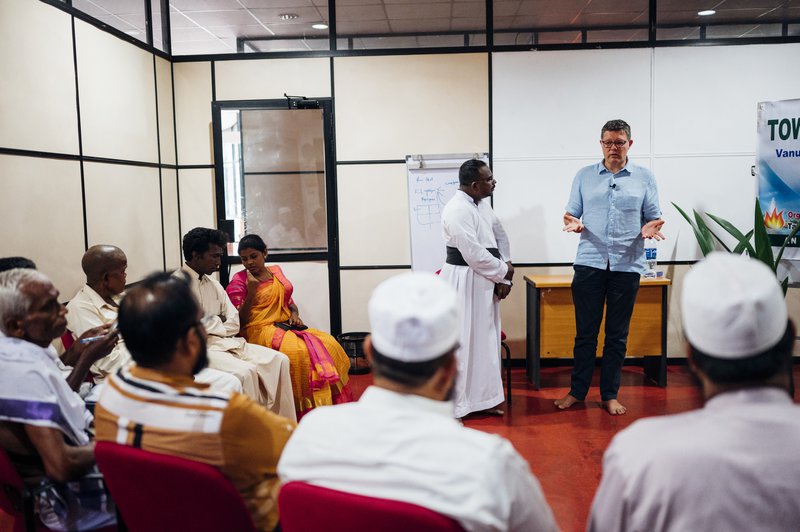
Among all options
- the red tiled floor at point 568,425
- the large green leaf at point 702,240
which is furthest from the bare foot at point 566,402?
the large green leaf at point 702,240

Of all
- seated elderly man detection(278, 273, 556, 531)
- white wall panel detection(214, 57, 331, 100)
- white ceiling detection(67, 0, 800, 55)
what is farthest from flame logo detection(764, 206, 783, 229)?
seated elderly man detection(278, 273, 556, 531)

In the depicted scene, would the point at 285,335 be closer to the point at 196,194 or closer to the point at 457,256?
the point at 457,256

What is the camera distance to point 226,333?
360cm

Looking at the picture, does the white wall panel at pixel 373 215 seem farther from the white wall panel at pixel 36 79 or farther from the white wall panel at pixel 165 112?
the white wall panel at pixel 36 79

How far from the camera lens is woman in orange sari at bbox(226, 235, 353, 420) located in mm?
3809

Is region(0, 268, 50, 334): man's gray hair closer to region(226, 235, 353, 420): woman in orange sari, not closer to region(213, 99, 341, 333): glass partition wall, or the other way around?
region(226, 235, 353, 420): woman in orange sari

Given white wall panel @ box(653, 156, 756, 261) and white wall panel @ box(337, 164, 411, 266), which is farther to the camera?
white wall panel @ box(337, 164, 411, 266)

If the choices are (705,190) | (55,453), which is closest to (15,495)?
(55,453)

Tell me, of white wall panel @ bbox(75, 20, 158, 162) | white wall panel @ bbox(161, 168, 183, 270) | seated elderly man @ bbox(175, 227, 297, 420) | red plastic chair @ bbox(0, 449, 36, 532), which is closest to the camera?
red plastic chair @ bbox(0, 449, 36, 532)

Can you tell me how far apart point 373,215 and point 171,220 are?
163 centimetres

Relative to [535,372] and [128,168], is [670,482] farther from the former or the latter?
[128,168]

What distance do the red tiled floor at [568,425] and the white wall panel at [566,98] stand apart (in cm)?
185

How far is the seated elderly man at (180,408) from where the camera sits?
136cm

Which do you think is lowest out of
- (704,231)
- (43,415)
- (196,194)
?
(43,415)
